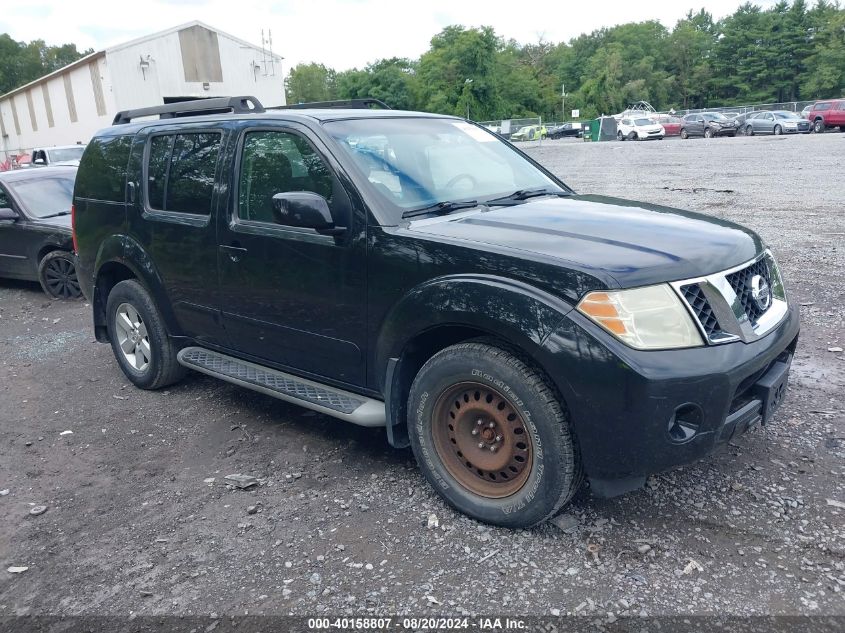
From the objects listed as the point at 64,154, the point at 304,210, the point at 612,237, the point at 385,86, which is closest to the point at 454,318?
the point at 612,237

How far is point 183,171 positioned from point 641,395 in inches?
133

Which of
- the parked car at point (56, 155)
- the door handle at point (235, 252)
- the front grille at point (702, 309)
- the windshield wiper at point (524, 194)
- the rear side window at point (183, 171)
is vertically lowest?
the front grille at point (702, 309)

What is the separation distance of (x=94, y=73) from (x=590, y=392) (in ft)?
136

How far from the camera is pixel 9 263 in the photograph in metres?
9.48

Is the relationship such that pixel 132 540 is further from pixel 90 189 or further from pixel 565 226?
pixel 90 189

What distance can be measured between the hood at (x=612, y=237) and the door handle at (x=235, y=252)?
123 centimetres

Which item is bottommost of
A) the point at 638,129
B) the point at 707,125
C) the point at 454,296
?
the point at 454,296

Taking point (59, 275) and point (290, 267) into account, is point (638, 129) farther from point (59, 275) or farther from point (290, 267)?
point (290, 267)

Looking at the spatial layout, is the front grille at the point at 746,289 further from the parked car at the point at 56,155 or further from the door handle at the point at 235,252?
the parked car at the point at 56,155

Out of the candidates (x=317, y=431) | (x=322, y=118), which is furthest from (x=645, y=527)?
(x=322, y=118)

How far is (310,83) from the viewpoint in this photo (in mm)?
120375

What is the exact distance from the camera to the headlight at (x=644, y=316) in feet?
9.21

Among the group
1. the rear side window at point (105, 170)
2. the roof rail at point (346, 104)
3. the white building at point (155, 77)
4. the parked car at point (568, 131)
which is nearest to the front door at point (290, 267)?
the roof rail at point (346, 104)

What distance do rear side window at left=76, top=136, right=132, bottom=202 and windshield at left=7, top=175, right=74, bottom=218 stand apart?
171 inches
